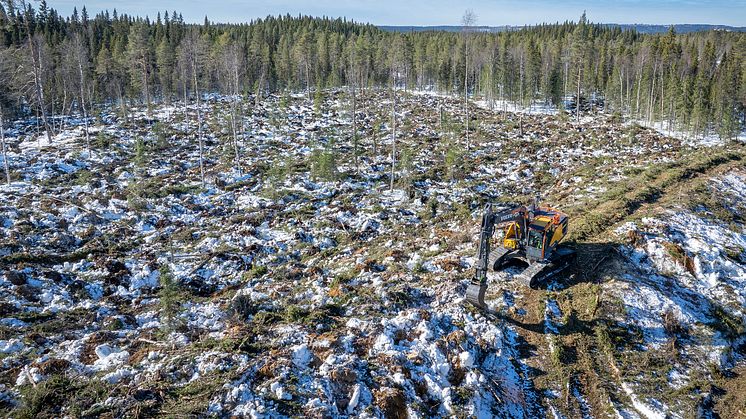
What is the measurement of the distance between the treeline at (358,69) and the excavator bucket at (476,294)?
97.6ft

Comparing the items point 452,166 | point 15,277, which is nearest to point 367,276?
point 15,277

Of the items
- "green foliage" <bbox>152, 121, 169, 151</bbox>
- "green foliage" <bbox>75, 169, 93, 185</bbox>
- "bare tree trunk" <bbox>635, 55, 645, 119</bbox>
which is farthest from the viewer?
"bare tree trunk" <bbox>635, 55, 645, 119</bbox>

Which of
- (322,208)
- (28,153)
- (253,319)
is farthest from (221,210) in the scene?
(28,153)

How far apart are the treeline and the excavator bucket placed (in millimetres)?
29748

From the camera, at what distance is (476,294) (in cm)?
1326

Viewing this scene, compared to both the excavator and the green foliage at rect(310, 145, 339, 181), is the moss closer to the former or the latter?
the excavator

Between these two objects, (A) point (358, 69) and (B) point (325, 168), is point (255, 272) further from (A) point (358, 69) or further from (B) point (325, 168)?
(A) point (358, 69)

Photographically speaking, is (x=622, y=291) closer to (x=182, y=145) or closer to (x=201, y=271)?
(x=201, y=271)

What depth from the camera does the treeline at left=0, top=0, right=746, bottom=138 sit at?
4588 centimetres

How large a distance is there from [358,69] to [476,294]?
6019 centimetres

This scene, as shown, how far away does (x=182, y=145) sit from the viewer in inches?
1578

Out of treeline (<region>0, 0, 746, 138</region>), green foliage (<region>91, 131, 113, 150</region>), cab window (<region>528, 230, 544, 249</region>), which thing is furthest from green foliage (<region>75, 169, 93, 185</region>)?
cab window (<region>528, 230, 544, 249</region>)

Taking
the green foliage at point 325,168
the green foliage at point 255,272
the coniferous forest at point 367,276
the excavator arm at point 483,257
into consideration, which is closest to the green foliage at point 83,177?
the coniferous forest at point 367,276

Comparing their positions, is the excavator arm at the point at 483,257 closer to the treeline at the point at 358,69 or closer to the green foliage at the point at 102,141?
the treeline at the point at 358,69
